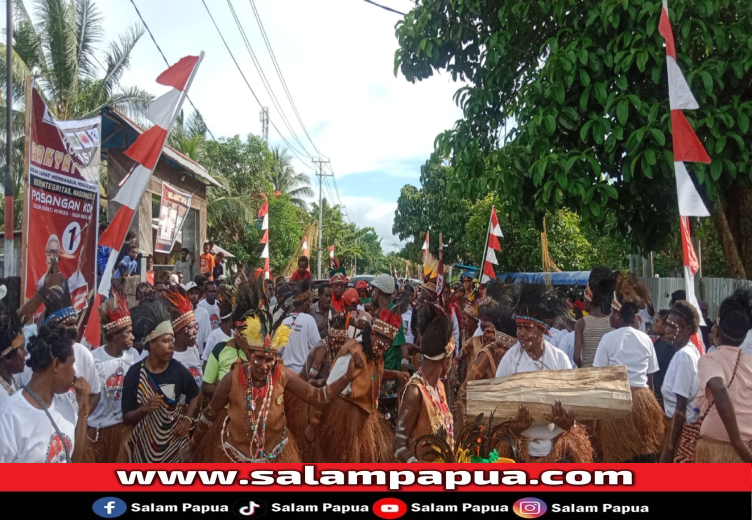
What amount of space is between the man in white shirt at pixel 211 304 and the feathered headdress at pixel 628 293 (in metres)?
4.89

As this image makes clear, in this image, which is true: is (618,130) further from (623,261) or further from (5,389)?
(623,261)

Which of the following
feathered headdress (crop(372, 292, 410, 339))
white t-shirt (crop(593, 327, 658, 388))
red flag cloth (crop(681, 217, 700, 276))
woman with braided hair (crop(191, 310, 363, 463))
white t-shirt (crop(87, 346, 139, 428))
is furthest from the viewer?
red flag cloth (crop(681, 217, 700, 276))

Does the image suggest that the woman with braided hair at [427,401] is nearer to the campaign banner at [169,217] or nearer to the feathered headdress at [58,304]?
the feathered headdress at [58,304]

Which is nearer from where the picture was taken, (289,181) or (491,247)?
(491,247)

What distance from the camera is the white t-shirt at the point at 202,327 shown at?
25.4 ft

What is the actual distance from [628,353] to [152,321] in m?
3.70

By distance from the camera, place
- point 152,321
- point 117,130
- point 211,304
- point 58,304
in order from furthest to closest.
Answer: point 117,130 → point 211,304 → point 58,304 → point 152,321

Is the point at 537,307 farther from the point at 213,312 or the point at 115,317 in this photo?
the point at 213,312

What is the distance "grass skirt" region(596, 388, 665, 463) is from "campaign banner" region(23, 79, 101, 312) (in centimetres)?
496

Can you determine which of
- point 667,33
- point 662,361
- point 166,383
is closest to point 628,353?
point 662,361

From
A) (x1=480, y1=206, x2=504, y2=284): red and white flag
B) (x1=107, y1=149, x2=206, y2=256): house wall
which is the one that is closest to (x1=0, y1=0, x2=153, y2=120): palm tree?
(x1=107, y1=149, x2=206, y2=256): house wall
